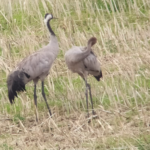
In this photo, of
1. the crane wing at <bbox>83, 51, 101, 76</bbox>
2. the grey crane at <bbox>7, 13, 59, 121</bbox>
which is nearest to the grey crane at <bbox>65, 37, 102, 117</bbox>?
the crane wing at <bbox>83, 51, 101, 76</bbox>

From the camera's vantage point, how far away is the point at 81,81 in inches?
321

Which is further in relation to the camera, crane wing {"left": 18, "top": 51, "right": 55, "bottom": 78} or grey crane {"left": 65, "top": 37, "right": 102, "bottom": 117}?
grey crane {"left": 65, "top": 37, "right": 102, "bottom": 117}

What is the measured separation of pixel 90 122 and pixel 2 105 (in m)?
1.56

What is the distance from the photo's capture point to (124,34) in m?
9.40

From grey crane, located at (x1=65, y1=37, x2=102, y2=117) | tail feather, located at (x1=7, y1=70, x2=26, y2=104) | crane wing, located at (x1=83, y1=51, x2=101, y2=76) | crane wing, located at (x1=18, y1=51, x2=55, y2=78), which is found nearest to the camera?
tail feather, located at (x1=7, y1=70, x2=26, y2=104)

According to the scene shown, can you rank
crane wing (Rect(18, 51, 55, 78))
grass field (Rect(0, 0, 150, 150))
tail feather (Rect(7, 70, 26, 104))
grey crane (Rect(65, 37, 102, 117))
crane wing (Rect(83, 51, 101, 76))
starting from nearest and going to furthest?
grass field (Rect(0, 0, 150, 150)), tail feather (Rect(7, 70, 26, 104)), crane wing (Rect(18, 51, 55, 78)), grey crane (Rect(65, 37, 102, 117)), crane wing (Rect(83, 51, 101, 76))

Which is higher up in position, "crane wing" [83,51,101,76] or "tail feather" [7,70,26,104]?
"tail feather" [7,70,26,104]

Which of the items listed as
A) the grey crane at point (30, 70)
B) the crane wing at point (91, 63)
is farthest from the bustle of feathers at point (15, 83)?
the crane wing at point (91, 63)

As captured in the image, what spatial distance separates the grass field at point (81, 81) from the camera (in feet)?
19.7

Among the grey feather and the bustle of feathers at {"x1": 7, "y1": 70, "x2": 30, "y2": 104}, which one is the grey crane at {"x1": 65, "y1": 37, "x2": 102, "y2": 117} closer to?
the grey feather

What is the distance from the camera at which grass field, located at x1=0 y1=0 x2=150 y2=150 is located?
236 inches

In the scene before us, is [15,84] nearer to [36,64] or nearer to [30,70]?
[30,70]

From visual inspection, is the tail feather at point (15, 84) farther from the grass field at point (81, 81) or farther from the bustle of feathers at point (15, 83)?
the grass field at point (81, 81)

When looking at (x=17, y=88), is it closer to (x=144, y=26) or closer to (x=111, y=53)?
(x=111, y=53)
